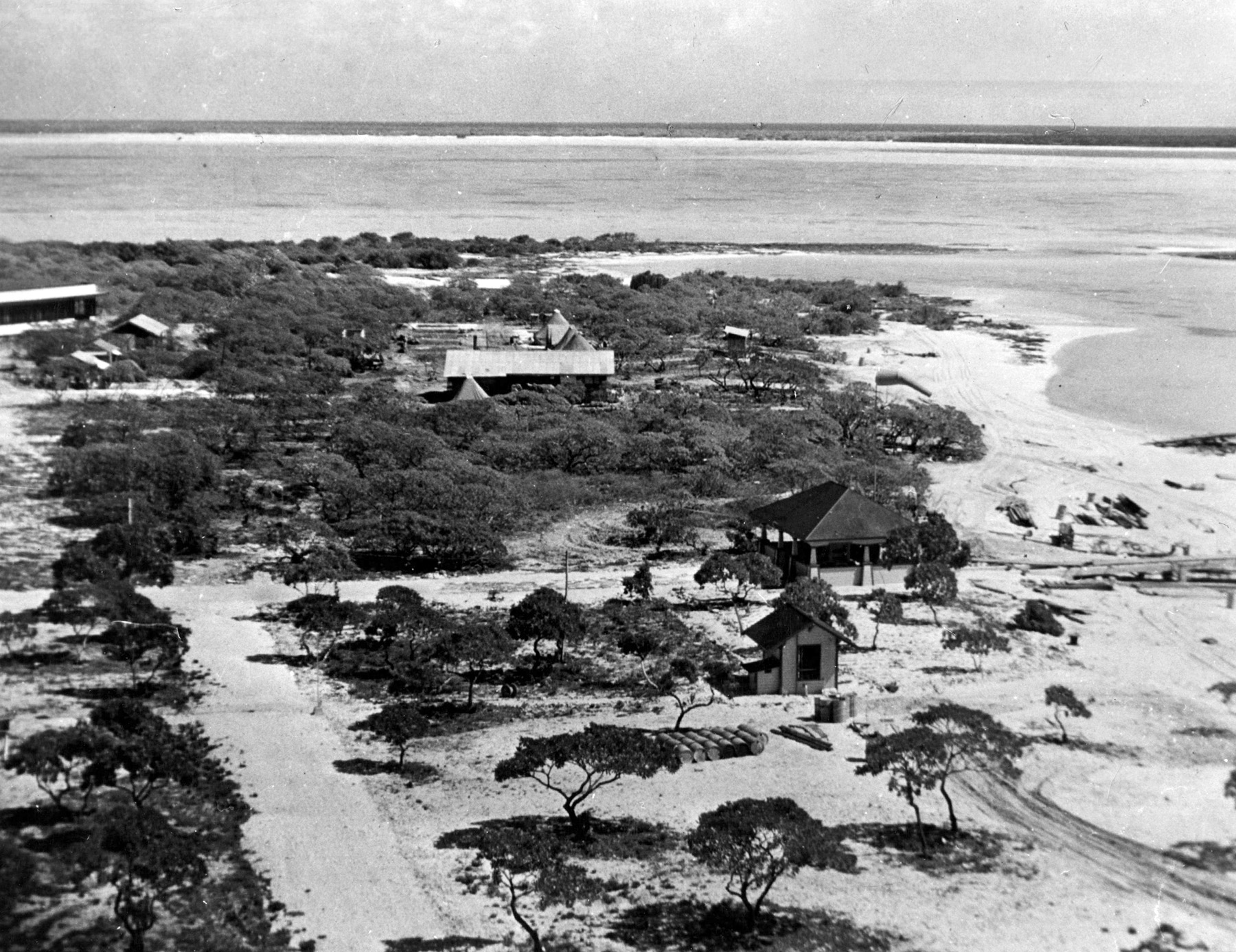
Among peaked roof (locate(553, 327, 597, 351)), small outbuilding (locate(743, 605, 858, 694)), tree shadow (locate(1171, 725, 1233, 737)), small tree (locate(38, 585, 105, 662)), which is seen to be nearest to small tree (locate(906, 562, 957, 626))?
small outbuilding (locate(743, 605, 858, 694))

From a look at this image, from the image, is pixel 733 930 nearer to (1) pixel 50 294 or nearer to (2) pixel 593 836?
(2) pixel 593 836

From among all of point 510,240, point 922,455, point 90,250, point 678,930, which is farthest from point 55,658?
point 510,240

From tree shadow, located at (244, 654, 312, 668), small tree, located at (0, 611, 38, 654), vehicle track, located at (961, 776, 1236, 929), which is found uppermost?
small tree, located at (0, 611, 38, 654)

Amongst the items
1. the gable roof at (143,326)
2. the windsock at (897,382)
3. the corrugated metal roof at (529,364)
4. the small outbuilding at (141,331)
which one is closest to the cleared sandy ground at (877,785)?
the corrugated metal roof at (529,364)

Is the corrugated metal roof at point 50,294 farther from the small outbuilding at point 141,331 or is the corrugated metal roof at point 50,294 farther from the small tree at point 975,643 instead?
the small tree at point 975,643

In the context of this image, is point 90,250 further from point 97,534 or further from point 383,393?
point 97,534

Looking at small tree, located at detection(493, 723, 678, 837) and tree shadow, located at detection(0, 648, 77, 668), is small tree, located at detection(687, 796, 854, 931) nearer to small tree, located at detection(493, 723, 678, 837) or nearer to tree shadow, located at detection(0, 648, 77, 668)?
small tree, located at detection(493, 723, 678, 837)
